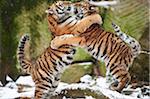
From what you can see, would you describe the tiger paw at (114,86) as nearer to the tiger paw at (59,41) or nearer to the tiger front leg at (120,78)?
the tiger front leg at (120,78)

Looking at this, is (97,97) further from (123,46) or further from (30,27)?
(30,27)

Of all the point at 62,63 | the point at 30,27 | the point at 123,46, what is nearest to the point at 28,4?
the point at 30,27

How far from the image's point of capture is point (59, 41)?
2.43m

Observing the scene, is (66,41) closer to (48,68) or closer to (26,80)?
(48,68)

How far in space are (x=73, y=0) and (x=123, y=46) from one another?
→ 1.02 ft

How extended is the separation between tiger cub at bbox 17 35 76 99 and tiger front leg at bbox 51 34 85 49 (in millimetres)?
17

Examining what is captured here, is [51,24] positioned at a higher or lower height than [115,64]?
higher

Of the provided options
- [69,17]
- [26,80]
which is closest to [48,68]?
[26,80]

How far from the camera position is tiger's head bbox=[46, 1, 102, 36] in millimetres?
2434

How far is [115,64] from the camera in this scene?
8.16 ft

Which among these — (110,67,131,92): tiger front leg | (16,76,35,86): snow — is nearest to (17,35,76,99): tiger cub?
(16,76,35,86): snow

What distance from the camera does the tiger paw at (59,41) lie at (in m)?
2.43

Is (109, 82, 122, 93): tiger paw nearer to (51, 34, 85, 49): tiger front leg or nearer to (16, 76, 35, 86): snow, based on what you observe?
(51, 34, 85, 49): tiger front leg

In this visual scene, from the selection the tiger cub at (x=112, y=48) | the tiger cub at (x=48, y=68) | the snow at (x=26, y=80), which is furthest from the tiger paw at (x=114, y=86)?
the snow at (x=26, y=80)
